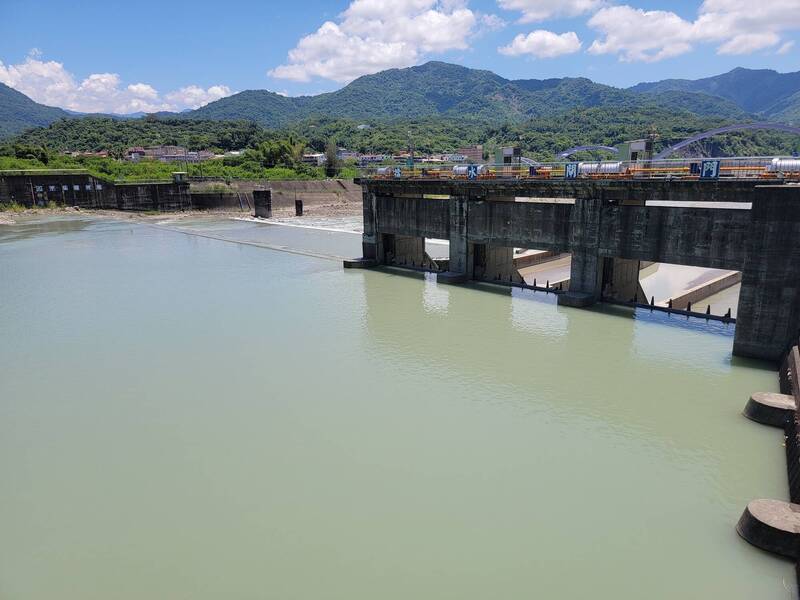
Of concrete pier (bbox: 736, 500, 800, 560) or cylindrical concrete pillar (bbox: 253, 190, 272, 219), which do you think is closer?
concrete pier (bbox: 736, 500, 800, 560)

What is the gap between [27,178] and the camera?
72062 mm

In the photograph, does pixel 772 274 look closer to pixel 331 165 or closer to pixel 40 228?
pixel 40 228

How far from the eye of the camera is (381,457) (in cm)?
1291

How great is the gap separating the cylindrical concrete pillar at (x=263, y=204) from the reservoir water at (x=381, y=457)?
50.7 metres

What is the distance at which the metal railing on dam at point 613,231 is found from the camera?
681 inches

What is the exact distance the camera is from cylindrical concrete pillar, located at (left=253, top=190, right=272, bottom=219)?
74.2 meters

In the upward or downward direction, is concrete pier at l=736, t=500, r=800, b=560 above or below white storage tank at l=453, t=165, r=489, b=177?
below

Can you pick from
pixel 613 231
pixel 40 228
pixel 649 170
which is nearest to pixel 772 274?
pixel 649 170

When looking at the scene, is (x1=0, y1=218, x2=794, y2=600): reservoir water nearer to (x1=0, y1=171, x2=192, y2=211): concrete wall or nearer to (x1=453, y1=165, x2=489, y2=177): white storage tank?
(x1=453, y1=165, x2=489, y2=177): white storage tank

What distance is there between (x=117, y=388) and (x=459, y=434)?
11.2 meters

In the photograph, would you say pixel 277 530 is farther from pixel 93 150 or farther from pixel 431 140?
pixel 431 140

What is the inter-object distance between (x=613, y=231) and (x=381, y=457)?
53.9ft

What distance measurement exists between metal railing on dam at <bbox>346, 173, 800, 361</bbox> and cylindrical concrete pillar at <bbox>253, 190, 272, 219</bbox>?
135 feet

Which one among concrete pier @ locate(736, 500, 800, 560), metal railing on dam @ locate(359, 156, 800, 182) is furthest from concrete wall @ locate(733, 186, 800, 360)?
concrete pier @ locate(736, 500, 800, 560)
